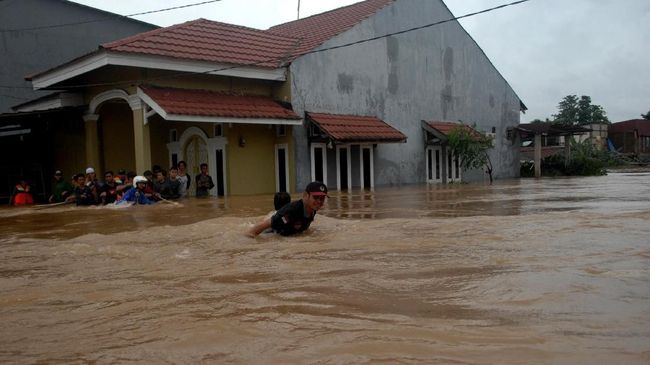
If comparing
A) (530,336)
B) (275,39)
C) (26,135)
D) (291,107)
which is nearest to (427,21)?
(275,39)

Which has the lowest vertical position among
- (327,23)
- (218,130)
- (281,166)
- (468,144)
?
(281,166)

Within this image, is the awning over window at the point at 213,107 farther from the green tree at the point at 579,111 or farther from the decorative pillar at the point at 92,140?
the green tree at the point at 579,111

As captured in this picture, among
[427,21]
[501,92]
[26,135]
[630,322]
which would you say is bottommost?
[630,322]

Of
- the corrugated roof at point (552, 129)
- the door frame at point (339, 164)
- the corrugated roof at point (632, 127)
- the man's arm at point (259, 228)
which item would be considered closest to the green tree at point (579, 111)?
the corrugated roof at point (632, 127)

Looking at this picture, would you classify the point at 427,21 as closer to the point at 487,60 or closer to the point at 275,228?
the point at 487,60

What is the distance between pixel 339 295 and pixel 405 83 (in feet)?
65.5

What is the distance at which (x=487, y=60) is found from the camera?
1136 inches

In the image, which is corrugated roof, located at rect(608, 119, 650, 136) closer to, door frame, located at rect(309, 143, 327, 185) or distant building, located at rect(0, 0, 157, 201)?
door frame, located at rect(309, 143, 327, 185)

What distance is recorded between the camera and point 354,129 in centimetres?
1958

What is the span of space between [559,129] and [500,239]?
78.8 feet

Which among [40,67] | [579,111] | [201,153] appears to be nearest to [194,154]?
[201,153]

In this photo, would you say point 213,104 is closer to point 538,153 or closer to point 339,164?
point 339,164

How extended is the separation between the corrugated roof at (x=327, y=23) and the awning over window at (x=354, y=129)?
2421 millimetres

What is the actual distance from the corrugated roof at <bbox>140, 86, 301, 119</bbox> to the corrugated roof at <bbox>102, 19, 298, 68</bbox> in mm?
1001
